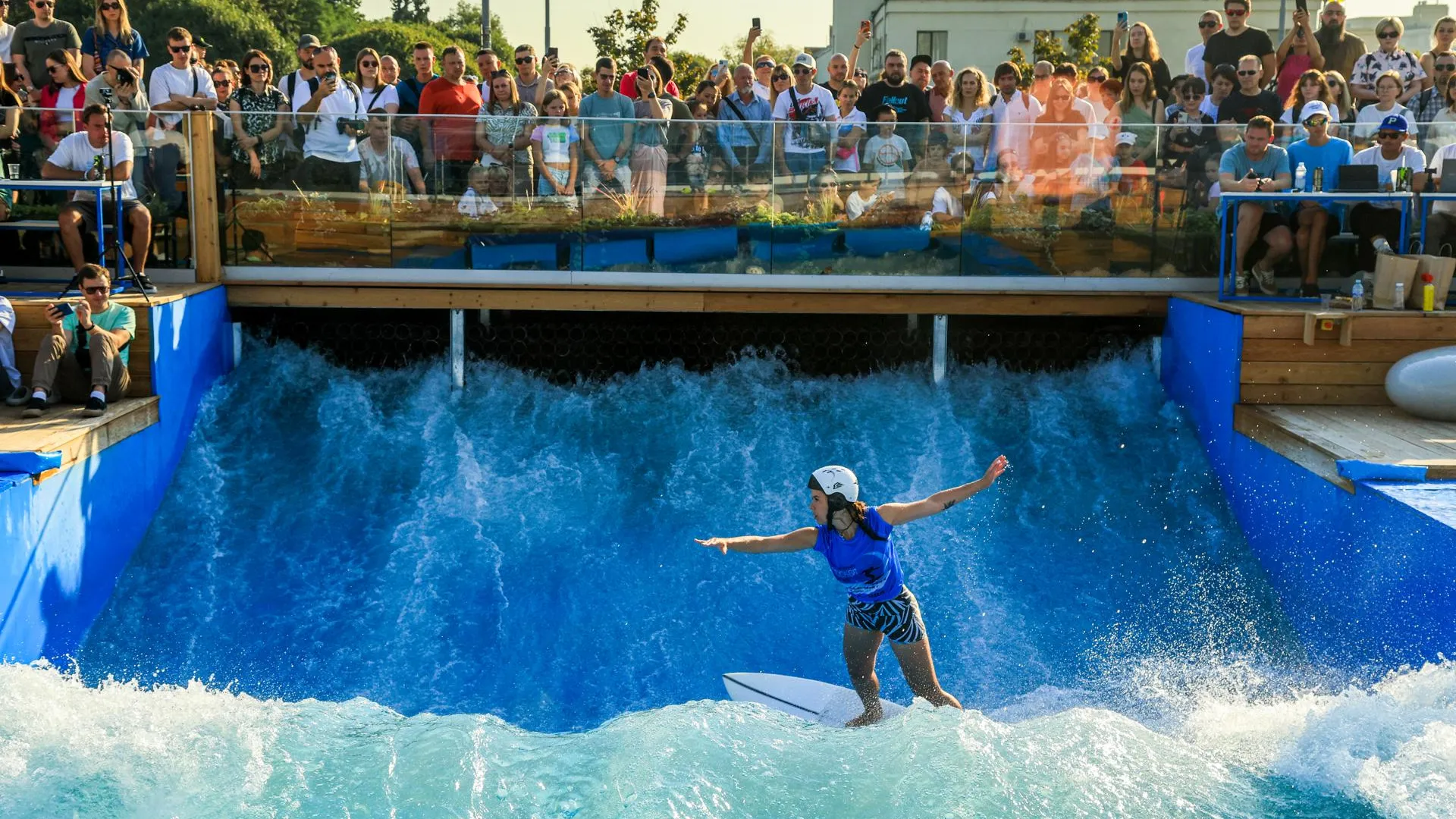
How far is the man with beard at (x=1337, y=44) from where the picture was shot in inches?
508

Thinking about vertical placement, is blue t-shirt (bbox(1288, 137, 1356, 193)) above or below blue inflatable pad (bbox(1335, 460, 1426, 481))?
above

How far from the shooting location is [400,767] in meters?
6.99

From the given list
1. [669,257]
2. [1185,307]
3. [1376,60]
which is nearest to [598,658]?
[669,257]

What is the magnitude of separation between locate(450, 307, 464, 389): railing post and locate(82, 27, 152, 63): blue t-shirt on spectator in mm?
3539

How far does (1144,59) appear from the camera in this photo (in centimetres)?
1230

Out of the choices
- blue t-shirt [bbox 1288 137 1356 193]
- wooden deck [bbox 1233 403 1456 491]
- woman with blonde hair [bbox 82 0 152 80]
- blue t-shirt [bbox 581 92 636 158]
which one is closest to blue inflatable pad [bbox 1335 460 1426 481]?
wooden deck [bbox 1233 403 1456 491]

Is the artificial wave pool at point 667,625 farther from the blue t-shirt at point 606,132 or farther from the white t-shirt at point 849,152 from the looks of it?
the blue t-shirt at point 606,132

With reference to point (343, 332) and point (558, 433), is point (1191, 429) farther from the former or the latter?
point (343, 332)

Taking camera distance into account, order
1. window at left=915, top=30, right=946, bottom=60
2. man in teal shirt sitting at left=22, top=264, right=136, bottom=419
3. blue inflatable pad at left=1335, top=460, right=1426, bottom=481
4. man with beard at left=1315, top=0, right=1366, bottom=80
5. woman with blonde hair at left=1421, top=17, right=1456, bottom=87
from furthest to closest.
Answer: window at left=915, top=30, right=946, bottom=60, man with beard at left=1315, top=0, right=1366, bottom=80, woman with blonde hair at left=1421, top=17, right=1456, bottom=87, man in teal shirt sitting at left=22, top=264, right=136, bottom=419, blue inflatable pad at left=1335, top=460, right=1426, bottom=481

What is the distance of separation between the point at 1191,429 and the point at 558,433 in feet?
16.1

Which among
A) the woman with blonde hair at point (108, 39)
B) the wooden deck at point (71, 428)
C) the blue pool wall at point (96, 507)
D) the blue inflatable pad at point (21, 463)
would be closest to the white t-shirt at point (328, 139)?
the blue pool wall at point (96, 507)

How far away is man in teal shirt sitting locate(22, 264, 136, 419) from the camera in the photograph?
30.4 feet

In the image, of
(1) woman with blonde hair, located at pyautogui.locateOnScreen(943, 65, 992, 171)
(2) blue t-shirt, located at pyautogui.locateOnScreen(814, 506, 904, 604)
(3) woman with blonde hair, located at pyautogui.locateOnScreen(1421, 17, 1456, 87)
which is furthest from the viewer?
(3) woman with blonde hair, located at pyautogui.locateOnScreen(1421, 17, 1456, 87)

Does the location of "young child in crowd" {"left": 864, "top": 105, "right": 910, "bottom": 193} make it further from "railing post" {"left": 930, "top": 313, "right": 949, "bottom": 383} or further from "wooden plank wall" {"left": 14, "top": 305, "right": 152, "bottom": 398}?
"wooden plank wall" {"left": 14, "top": 305, "right": 152, "bottom": 398}
